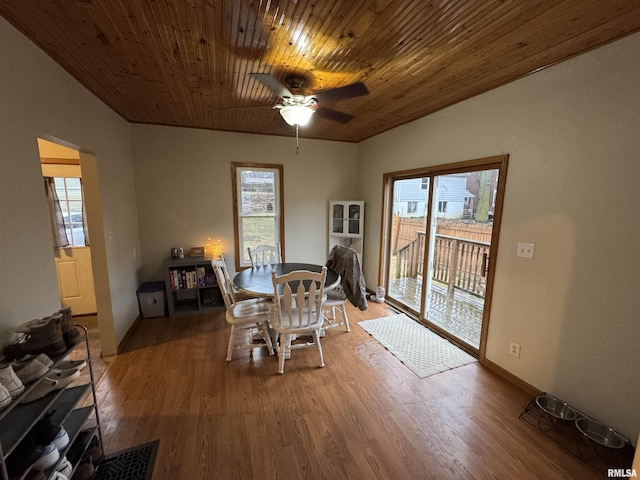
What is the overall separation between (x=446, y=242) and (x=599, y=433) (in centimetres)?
204

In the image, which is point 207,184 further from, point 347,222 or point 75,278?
point 347,222

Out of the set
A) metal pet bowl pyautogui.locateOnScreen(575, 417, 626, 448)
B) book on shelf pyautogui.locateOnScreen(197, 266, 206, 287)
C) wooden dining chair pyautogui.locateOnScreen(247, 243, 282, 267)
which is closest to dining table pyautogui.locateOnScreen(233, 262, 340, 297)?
wooden dining chair pyautogui.locateOnScreen(247, 243, 282, 267)

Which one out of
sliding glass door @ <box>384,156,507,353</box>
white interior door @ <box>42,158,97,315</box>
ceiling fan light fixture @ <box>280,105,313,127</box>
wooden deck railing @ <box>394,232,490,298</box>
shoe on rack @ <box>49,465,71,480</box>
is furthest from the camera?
white interior door @ <box>42,158,97,315</box>

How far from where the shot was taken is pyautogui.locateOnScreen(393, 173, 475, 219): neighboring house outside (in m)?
2.88

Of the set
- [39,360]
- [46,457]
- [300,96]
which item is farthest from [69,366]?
[300,96]

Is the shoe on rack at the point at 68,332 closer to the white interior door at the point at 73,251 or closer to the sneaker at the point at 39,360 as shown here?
the sneaker at the point at 39,360

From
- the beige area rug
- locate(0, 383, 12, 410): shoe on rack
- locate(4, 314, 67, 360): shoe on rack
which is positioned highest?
locate(4, 314, 67, 360): shoe on rack

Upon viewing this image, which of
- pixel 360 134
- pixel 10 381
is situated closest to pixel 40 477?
pixel 10 381

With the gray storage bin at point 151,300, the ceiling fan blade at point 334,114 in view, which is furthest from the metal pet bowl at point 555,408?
the gray storage bin at point 151,300

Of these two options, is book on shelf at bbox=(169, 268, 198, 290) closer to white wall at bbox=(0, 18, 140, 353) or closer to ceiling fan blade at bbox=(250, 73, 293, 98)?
white wall at bbox=(0, 18, 140, 353)

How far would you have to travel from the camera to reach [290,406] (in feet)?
6.61

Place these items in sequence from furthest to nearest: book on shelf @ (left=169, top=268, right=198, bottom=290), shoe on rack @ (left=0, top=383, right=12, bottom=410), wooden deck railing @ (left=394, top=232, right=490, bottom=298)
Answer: book on shelf @ (left=169, top=268, right=198, bottom=290)
wooden deck railing @ (left=394, top=232, right=490, bottom=298)
shoe on rack @ (left=0, top=383, right=12, bottom=410)

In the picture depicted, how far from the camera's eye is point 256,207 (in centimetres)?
411

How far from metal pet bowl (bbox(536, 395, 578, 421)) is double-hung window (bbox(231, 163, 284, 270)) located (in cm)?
343
